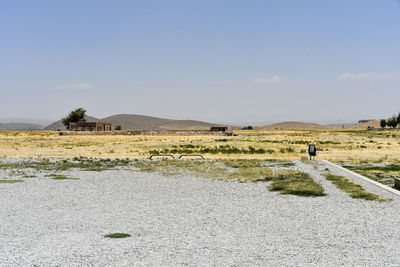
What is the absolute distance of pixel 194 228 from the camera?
958 centimetres

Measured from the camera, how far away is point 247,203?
13.0 m

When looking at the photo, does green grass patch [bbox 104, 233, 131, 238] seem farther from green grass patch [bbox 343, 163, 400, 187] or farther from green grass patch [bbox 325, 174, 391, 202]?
green grass patch [bbox 343, 163, 400, 187]

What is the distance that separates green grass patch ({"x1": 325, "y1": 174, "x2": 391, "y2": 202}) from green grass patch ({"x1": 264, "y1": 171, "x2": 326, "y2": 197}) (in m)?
0.78

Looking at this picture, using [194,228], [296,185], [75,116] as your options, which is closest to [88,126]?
[75,116]

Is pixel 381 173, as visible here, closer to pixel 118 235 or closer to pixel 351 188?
pixel 351 188

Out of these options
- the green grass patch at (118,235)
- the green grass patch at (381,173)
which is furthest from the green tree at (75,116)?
the green grass patch at (118,235)

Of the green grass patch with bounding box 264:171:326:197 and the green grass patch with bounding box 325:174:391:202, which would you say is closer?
the green grass patch with bounding box 325:174:391:202

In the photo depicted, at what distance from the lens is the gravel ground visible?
24.1 ft

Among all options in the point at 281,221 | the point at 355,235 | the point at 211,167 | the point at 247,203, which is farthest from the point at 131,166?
the point at 355,235

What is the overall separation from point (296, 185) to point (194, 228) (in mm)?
7746

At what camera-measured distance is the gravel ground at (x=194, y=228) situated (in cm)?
734

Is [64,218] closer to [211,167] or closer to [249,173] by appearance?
[249,173]

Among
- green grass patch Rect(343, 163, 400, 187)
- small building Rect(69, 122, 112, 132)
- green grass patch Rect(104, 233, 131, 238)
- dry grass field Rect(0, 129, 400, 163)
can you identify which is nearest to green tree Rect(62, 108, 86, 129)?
small building Rect(69, 122, 112, 132)

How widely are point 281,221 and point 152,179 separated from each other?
10.0 metres
